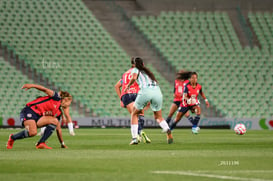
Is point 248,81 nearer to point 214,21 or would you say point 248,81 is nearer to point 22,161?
point 214,21

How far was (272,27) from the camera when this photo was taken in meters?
34.2

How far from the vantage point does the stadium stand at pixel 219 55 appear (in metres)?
31.0

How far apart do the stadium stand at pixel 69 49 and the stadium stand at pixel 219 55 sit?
2.31 m

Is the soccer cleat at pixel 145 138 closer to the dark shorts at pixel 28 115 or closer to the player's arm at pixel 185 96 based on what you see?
the dark shorts at pixel 28 115

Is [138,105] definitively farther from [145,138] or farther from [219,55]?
[219,55]

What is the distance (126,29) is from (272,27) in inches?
354

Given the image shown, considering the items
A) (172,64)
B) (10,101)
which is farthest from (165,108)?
(10,101)

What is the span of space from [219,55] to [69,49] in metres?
8.70

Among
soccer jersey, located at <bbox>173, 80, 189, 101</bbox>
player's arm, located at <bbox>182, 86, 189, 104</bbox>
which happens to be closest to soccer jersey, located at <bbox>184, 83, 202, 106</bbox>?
player's arm, located at <bbox>182, 86, 189, 104</bbox>

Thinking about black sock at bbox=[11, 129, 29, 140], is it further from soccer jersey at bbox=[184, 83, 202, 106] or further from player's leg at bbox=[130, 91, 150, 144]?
soccer jersey at bbox=[184, 83, 202, 106]

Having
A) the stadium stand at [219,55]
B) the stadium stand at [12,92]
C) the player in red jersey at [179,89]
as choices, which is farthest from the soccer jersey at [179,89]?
the stadium stand at [219,55]

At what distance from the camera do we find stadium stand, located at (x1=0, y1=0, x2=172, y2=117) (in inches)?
1183

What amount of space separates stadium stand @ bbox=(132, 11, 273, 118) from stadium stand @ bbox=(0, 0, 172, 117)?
2311mm

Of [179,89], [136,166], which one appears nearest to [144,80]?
[136,166]
